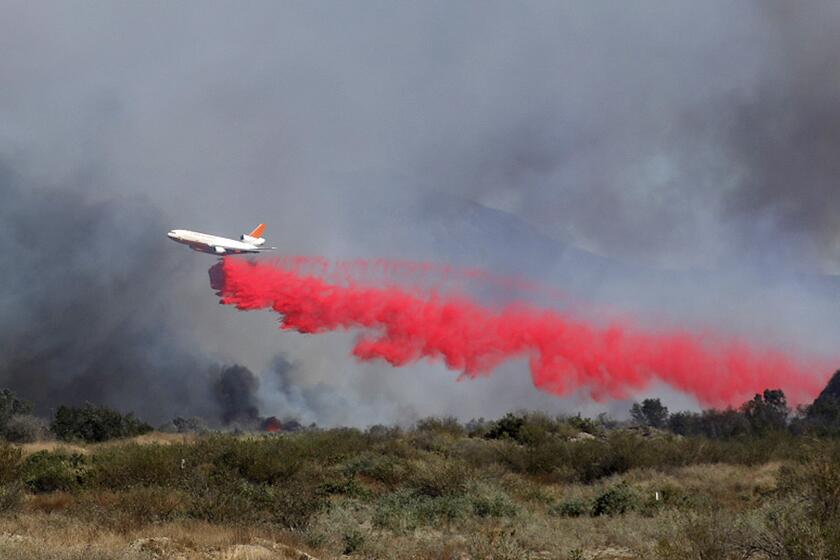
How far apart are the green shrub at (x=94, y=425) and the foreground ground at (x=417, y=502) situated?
2934 centimetres

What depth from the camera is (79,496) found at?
24.3 m

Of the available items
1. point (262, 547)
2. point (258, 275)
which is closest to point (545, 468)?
point (262, 547)

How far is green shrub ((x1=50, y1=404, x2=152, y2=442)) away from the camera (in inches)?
2566

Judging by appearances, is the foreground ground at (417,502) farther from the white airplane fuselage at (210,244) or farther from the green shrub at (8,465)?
the white airplane fuselage at (210,244)

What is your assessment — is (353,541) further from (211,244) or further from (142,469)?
(211,244)

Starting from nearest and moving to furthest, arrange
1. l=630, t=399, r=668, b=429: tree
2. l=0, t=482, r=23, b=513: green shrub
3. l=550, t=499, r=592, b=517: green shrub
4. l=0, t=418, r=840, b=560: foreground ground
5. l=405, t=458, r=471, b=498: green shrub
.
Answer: l=0, t=418, r=840, b=560: foreground ground, l=0, t=482, r=23, b=513: green shrub, l=550, t=499, r=592, b=517: green shrub, l=405, t=458, r=471, b=498: green shrub, l=630, t=399, r=668, b=429: tree

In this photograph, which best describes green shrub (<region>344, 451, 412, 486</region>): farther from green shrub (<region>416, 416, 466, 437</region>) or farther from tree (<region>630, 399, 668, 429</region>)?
tree (<region>630, 399, 668, 429</region>)

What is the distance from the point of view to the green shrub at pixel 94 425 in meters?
65.2

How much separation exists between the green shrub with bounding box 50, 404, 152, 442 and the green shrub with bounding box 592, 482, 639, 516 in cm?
4704

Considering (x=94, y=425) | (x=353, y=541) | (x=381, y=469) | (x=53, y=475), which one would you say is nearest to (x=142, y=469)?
(x=53, y=475)

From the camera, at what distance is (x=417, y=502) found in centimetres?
2633

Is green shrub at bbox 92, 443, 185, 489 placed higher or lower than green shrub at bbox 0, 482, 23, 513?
higher

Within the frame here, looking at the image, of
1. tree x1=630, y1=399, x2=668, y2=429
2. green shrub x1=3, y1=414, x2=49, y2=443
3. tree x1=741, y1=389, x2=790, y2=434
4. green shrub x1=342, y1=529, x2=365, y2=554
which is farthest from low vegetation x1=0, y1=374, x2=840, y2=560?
tree x1=630, y1=399, x2=668, y2=429

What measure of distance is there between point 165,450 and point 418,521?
1265 cm
